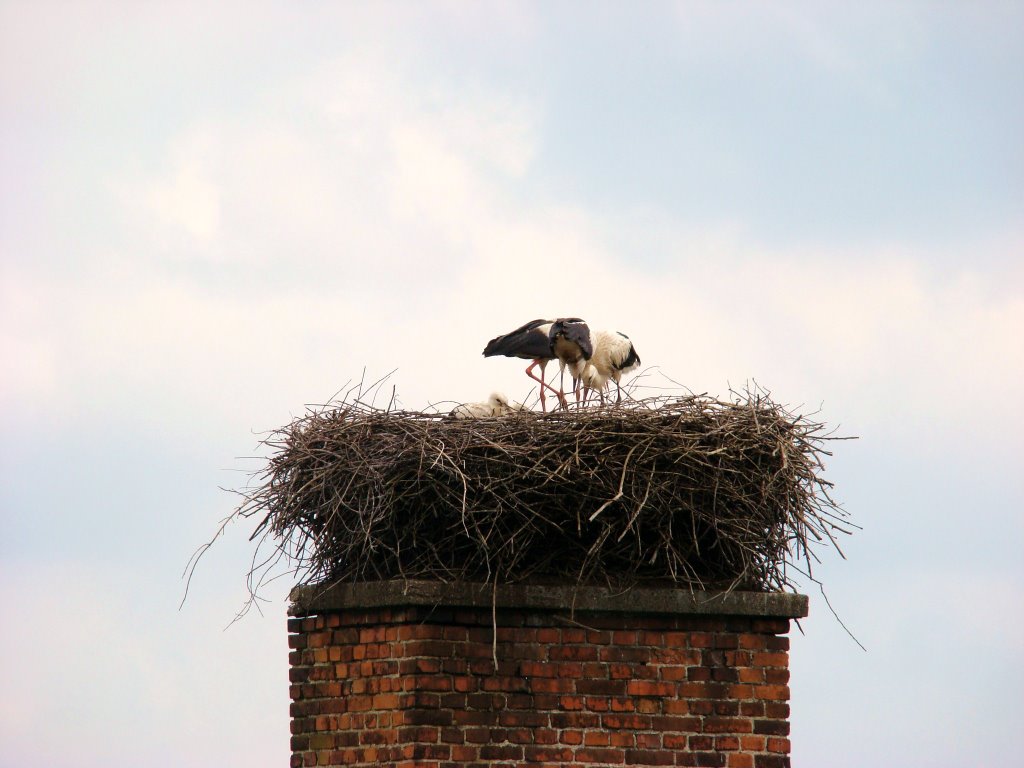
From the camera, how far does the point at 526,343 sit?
1024 centimetres

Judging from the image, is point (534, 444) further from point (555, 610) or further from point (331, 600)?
point (331, 600)

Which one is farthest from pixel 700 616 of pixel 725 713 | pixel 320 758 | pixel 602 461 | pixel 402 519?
pixel 320 758

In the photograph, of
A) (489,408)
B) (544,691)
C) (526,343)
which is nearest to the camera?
(544,691)

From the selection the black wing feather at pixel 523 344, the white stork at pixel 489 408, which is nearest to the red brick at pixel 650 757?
the white stork at pixel 489 408

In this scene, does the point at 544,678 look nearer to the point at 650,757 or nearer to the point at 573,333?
the point at 650,757

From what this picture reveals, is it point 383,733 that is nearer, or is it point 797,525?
point 383,733

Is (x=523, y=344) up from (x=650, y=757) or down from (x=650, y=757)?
up

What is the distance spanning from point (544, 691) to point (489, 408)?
2389 millimetres

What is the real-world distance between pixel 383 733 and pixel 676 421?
2.14 metres

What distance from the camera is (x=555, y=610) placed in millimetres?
6992

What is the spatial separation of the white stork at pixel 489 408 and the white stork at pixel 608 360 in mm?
1525

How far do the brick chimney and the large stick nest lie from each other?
17 cm

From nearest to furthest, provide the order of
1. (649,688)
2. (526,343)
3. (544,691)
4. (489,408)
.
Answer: (544,691), (649,688), (489,408), (526,343)

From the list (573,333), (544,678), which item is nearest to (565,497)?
(544,678)
